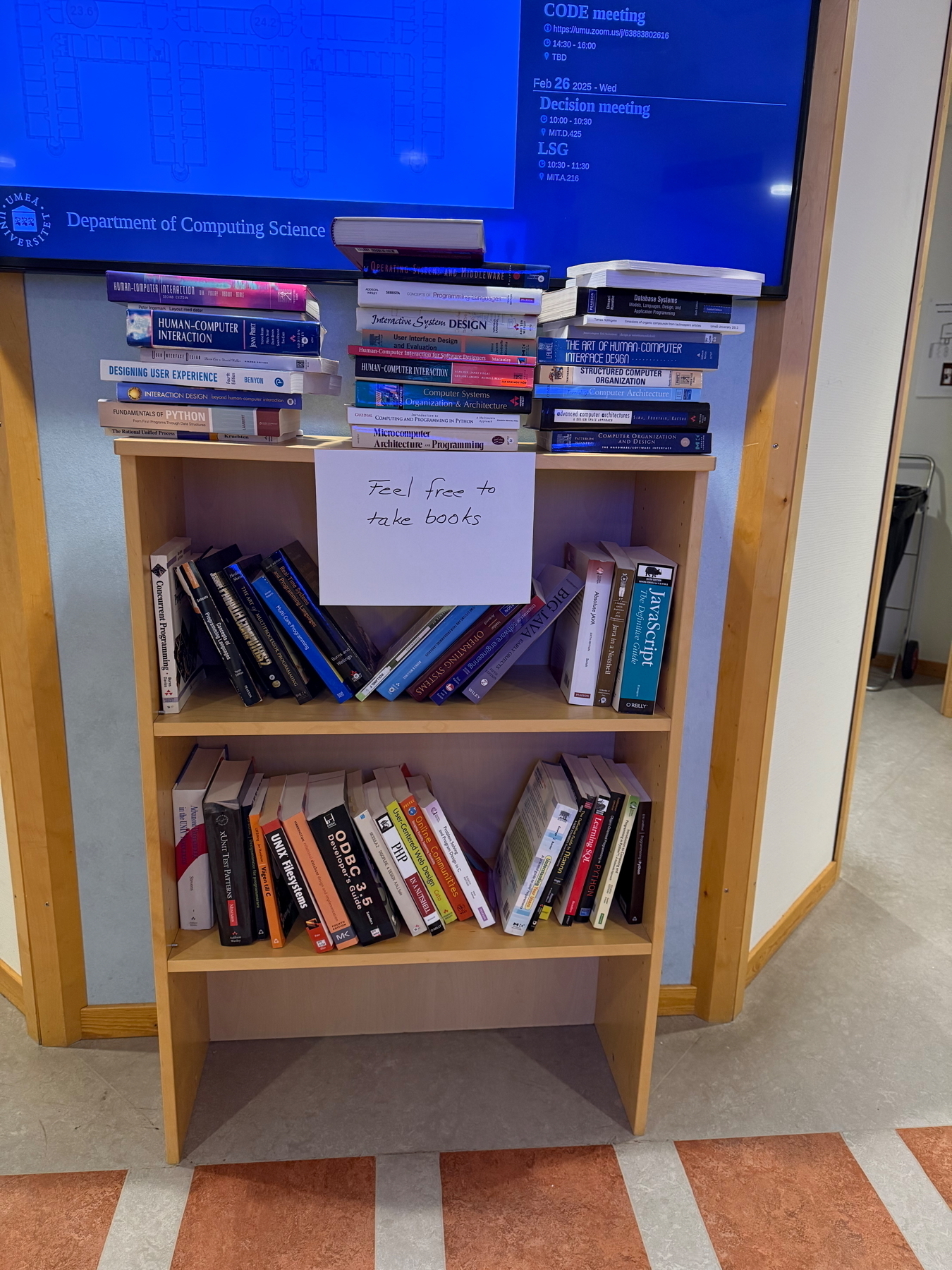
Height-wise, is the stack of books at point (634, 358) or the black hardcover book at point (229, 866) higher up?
the stack of books at point (634, 358)

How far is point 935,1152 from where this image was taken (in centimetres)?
154

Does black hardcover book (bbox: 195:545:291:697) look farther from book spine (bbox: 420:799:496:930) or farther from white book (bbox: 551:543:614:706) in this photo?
white book (bbox: 551:543:614:706)

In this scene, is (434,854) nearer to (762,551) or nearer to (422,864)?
(422,864)

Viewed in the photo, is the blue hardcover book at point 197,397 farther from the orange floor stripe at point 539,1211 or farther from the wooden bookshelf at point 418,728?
the orange floor stripe at point 539,1211

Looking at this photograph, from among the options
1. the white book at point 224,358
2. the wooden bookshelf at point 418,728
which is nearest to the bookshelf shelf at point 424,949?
the wooden bookshelf at point 418,728

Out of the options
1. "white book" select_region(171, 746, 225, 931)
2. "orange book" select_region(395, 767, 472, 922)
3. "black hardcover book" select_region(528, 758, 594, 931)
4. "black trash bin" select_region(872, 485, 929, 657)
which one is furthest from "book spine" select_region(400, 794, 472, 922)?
"black trash bin" select_region(872, 485, 929, 657)

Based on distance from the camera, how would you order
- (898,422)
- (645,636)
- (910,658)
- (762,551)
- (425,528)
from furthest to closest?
(910,658) < (898,422) < (762,551) < (645,636) < (425,528)

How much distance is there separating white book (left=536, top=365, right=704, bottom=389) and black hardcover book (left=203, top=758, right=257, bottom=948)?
858 mm

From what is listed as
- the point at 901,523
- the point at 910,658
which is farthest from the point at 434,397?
the point at 910,658

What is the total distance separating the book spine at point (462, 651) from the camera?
1.43m

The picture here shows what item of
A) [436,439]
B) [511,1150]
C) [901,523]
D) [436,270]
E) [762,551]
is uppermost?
[436,270]

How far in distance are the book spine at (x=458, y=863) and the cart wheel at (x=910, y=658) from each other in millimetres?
3391

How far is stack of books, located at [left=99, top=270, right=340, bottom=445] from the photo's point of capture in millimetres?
1204

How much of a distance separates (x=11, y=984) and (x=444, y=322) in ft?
5.26
